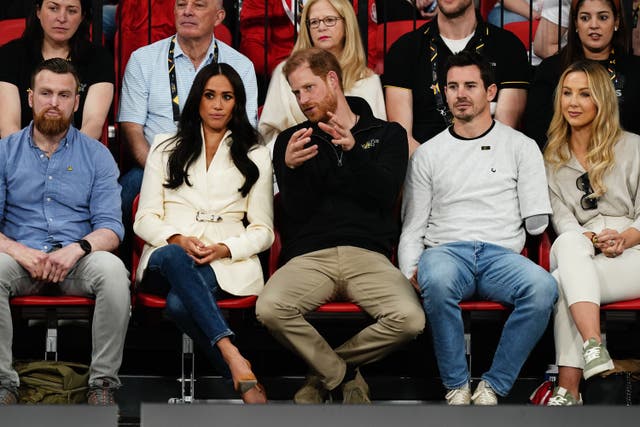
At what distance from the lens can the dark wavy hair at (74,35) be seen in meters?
5.78

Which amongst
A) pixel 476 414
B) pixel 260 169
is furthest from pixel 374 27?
pixel 476 414

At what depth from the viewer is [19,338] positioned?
18.5 ft

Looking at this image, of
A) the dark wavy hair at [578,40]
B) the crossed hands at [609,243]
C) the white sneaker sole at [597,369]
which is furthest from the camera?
the dark wavy hair at [578,40]

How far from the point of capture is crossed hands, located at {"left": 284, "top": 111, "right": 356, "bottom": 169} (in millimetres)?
4969

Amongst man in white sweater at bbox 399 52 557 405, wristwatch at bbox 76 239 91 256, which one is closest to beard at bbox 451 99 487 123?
man in white sweater at bbox 399 52 557 405

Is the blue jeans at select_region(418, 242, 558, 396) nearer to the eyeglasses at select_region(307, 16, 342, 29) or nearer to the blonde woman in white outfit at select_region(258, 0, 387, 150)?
the blonde woman in white outfit at select_region(258, 0, 387, 150)

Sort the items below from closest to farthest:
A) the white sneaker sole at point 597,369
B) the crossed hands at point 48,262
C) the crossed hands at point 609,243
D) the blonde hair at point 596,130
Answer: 1. the white sneaker sole at point 597,369
2. the crossed hands at point 48,262
3. the crossed hands at point 609,243
4. the blonde hair at point 596,130

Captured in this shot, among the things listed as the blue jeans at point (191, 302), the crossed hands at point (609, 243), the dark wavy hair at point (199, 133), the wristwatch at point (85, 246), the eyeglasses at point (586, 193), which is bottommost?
the blue jeans at point (191, 302)

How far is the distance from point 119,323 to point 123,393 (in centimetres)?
65

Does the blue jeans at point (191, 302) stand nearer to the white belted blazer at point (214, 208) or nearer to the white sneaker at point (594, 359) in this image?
the white belted blazer at point (214, 208)

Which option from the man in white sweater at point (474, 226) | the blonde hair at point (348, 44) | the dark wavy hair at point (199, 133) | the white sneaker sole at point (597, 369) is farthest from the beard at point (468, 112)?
the white sneaker sole at point (597, 369)

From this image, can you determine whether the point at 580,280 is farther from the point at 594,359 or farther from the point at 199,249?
the point at 199,249

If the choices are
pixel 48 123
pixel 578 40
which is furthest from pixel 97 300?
pixel 578 40

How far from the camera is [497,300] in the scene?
495 cm
